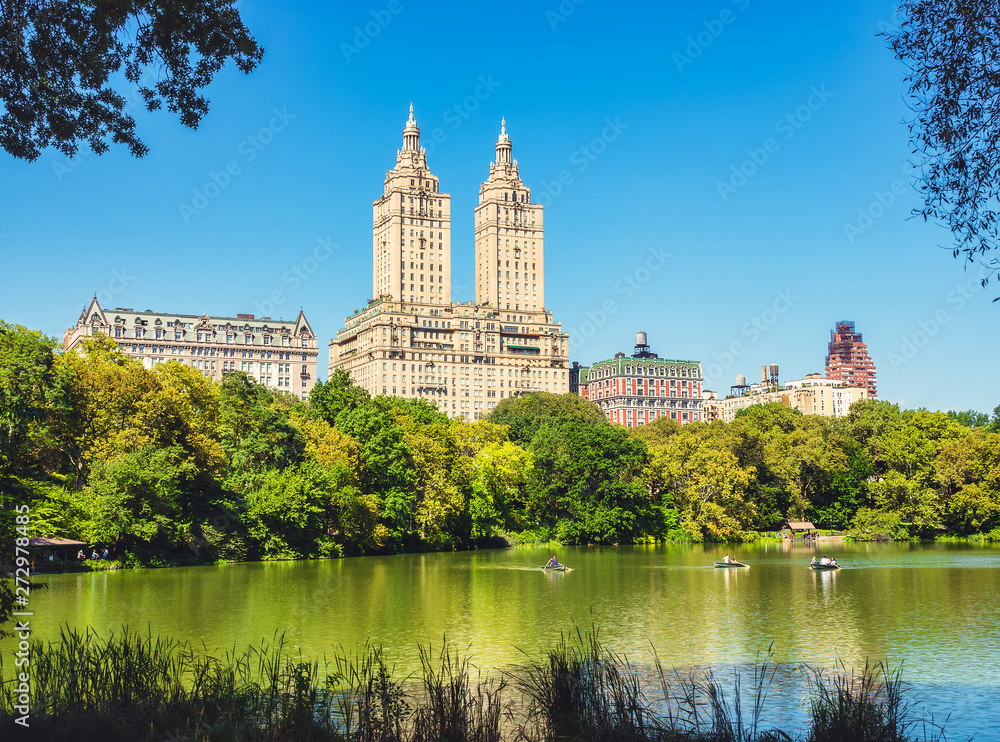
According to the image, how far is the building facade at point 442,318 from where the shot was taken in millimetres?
175625

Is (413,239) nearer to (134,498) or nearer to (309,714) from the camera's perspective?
(134,498)

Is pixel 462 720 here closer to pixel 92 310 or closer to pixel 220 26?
pixel 220 26

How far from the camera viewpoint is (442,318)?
597 feet

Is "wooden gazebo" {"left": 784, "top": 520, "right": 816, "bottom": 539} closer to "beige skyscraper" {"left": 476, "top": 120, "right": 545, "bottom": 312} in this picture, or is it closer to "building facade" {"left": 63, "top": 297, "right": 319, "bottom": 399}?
"building facade" {"left": 63, "top": 297, "right": 319, "bottom": 399}

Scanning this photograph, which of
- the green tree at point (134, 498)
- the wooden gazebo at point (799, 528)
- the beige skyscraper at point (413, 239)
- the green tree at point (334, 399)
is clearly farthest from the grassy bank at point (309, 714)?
the beige skyscraper at point (413, 239)

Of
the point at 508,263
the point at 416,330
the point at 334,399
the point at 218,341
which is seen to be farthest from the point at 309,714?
the point at 508,263

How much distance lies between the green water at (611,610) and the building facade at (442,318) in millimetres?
123042

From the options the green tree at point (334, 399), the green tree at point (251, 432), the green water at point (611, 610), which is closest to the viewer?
the green water at point (611, 610)

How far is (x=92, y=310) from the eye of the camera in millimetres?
169500

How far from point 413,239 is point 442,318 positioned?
18.9 metres

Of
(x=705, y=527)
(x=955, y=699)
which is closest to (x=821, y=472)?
(x=705, y=527)

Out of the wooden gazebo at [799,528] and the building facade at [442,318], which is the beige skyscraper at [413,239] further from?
the wooden gazebo at [799,528]

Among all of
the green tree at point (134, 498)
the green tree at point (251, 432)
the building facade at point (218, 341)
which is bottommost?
the green tree at point (134, 498)

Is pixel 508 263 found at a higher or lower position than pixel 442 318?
higher
